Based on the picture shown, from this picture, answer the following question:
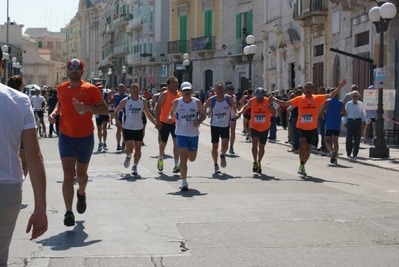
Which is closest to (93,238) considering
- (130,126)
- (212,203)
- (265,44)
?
(212,203)

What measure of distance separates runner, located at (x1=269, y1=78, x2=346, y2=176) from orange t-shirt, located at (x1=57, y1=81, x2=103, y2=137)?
6283mm

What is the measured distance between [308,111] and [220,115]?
1.76 metres

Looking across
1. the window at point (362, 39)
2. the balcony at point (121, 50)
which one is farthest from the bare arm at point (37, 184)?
the balcony at point (121, 50)

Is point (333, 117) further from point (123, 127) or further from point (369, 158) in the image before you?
point (123, 127)

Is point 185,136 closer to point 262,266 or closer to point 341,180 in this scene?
point 341,180

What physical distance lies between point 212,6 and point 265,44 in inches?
409

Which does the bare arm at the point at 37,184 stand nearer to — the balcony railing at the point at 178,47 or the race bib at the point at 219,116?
the race bib at the point at 219,116

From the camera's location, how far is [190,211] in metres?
9.79

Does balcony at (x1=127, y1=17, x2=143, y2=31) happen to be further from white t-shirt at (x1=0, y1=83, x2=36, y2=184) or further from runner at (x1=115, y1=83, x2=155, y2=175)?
white t-shirt at (x1=0, y1=83, x2=36, y2=184)

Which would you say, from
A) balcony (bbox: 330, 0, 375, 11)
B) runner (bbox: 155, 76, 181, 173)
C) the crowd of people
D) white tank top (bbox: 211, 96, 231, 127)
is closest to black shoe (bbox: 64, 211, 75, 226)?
the crowd of people

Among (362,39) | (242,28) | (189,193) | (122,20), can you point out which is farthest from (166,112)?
(122,20)

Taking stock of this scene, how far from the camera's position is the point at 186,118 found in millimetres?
12562

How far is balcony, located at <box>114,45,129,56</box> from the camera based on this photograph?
78.5 meters

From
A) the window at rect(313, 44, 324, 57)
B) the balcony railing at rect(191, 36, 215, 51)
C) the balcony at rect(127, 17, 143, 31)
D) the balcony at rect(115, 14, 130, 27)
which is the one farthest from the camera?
the balcony at rect(115, 14, 130, 27)
